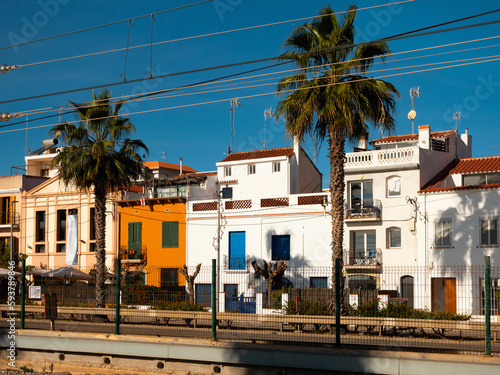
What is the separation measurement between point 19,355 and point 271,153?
35.1 meters

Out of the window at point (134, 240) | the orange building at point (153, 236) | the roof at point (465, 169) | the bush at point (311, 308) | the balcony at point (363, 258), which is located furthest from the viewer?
the window at point (134, 240)

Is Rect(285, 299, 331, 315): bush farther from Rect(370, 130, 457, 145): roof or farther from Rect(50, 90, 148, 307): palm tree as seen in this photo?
Rect(370, 130, 457, 145): roof

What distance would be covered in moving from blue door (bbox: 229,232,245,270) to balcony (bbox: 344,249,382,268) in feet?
23.8

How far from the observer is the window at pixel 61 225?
183 feet

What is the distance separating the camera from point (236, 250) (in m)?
46.7

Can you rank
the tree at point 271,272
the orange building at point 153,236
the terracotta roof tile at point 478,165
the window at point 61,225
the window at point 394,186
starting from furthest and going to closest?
the window at point 61,225, the orange building at point 153,236, the window at point 394,186, the tree at point 271,272, the terracotta roof tile at point 478,165

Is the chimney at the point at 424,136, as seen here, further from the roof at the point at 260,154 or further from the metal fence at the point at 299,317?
the metal fence at the point at 299,317

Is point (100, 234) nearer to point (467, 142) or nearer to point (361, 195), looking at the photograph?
point (361, 195)

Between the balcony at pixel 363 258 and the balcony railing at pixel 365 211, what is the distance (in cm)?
196

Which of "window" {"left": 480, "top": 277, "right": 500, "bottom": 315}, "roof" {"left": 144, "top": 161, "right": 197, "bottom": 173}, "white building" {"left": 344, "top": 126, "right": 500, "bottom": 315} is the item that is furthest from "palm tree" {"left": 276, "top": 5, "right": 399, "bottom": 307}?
"roof" {"left": 144, "top": 161, "right": 197, "bottom": 173}

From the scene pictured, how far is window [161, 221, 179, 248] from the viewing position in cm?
4977

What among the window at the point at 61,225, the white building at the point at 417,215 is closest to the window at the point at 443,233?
the white building at the point at 417,215

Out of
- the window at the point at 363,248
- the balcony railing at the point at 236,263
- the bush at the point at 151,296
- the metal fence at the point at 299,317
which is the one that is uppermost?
the window at the point at 363,248

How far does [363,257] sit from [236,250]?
Result: 29.2 feet
